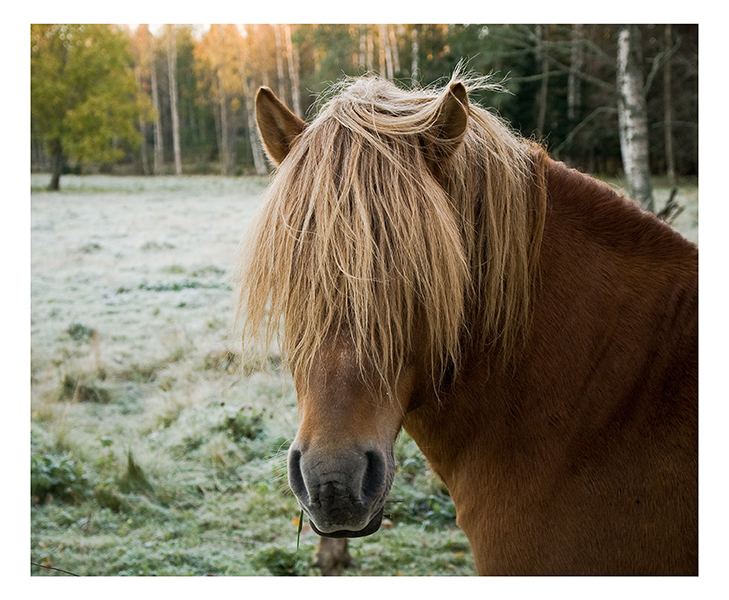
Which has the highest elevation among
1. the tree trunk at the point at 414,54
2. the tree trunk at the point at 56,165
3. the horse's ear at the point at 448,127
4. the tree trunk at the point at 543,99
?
the tree trunk at the point at 414,54

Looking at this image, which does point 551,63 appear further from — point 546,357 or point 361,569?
point 361,569

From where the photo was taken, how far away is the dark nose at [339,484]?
100 centimetres

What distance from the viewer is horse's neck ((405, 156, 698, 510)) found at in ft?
3.98

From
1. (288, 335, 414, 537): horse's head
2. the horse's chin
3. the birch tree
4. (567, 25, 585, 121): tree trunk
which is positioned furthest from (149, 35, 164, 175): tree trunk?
the horse's chin

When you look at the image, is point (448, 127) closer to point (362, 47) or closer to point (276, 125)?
point (276, 125)

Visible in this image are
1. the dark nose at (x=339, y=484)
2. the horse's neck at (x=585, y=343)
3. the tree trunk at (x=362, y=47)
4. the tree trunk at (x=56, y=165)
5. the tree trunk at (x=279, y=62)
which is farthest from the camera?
the tree trunk at (x=56, y=165)

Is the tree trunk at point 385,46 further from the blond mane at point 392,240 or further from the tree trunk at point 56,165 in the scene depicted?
the tree trunk at point 56,165

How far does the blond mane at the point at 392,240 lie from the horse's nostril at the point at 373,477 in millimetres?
140

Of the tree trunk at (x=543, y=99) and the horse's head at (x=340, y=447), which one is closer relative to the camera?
the horse's head at (x=340, y=447)

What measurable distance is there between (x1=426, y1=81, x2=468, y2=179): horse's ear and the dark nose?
0.60 m

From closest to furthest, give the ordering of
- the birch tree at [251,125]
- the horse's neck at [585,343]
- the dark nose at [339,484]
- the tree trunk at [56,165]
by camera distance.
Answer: the dark nose at [339,484]
the horse's neck at [585,343]
the tree trunk at [56,165]
the birch tree at [251,125]

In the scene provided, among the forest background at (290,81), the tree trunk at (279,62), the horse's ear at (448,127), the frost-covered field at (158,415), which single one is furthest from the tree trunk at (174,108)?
the horse's ear at (448,127)

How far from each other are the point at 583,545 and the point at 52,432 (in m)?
2.47
